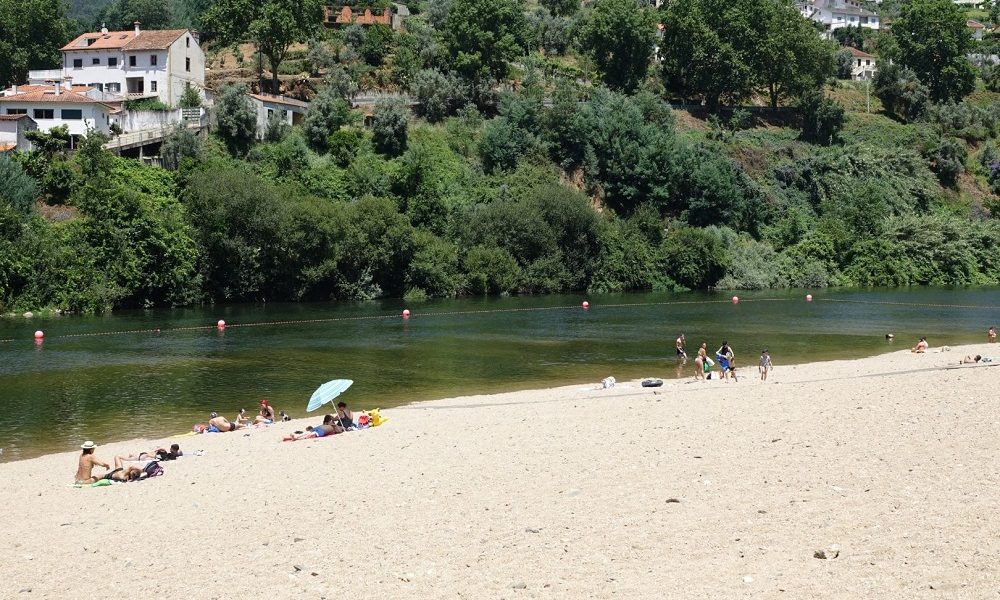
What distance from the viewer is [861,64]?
164625 millimetres

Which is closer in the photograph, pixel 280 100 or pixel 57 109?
pixel 57 109

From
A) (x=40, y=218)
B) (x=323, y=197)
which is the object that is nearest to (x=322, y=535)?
(x=40, y=218)

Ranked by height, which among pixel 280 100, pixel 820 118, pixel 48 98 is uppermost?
pixel 820 118

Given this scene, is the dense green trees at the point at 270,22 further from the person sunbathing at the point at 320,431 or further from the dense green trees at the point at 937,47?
the dense green trees at the point at 937,47

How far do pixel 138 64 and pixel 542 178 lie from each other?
3836 centimetres

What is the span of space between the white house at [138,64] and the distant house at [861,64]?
333 feet

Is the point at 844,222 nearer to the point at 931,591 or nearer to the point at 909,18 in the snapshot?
the point at 909,18

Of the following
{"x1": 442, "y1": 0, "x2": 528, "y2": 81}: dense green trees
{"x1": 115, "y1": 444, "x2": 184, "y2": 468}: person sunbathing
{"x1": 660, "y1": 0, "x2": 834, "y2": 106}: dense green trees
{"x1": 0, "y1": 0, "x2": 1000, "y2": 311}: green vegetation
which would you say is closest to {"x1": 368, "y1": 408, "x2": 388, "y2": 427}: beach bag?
{"x1": 115, "y1": 444, "x2": 184, "y2": 468}: person sunbathing

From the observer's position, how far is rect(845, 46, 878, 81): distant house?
519ft

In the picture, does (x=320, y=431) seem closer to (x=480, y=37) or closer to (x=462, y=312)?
(x=462, y=312)

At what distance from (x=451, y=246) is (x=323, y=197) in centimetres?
1125

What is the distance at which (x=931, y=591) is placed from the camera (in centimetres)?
1403

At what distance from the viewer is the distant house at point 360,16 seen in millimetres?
126875

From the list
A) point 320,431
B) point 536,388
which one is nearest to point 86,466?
point 320,431
